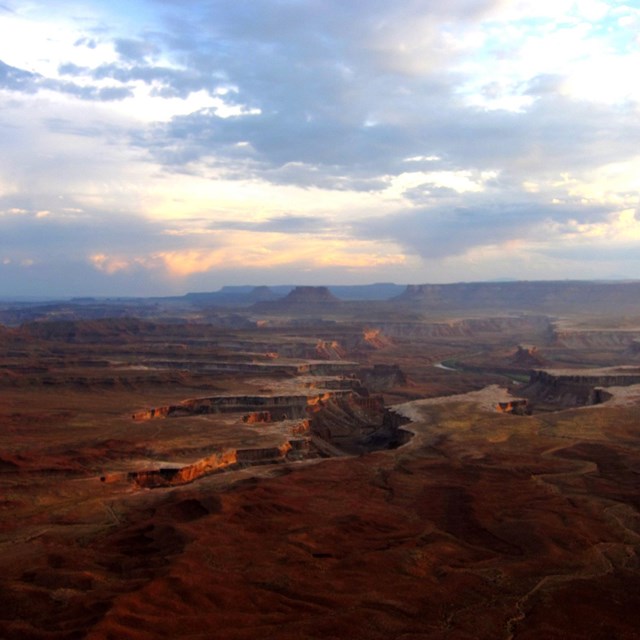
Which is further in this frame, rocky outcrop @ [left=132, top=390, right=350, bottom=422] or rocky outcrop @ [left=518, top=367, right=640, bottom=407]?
rocky outcrop @ [left=518, top=367, right=640, bottom=407]

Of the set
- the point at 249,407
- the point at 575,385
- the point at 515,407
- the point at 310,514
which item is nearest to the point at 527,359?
the point at 575,385

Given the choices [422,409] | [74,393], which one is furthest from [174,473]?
[74,393]

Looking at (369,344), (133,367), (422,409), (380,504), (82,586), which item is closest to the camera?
(82,586)

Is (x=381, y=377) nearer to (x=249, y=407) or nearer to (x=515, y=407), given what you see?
(x=515, y=407)

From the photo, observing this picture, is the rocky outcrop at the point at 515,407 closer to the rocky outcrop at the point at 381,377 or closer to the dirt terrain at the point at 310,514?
the dirt terrain at the point at 310,514

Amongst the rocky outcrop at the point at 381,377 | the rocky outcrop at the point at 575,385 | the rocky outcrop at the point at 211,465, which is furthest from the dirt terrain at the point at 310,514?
the rocky outcrop at the point at 381,377

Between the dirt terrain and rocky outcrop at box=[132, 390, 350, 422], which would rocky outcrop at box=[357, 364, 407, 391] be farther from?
rocky outcrop at box=[132, 390, 350, 422]

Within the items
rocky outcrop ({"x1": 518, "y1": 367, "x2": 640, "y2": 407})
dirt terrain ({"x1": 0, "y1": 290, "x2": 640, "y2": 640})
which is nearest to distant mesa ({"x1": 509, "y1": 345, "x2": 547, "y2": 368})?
rocky outcrop ({"x1": 518, "y1": 367, "x2": 640, "y2": 407})

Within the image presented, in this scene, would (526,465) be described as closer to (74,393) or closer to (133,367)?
(74,393)
